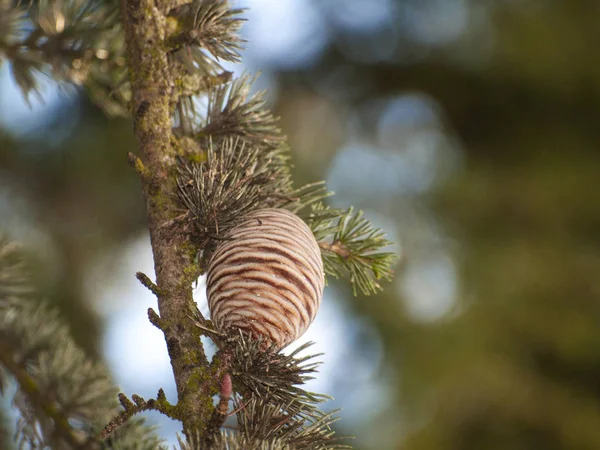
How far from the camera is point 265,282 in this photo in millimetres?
489

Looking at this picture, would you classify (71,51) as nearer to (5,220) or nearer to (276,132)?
(276,132)

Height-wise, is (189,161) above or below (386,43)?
below

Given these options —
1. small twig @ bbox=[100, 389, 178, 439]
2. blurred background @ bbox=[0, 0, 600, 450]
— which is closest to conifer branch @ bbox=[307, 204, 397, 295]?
small twig @ bbox=[100, 389, 178, 439]

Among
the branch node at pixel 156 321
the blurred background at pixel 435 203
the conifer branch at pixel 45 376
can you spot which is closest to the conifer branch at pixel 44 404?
the conifer branch at pixel 45 376

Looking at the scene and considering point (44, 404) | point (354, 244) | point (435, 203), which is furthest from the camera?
point (435, 203)

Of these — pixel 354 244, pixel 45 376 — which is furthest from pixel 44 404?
pixel 354 244

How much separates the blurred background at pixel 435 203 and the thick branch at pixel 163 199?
1.59 metres

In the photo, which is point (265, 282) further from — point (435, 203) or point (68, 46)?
point (435, 203)

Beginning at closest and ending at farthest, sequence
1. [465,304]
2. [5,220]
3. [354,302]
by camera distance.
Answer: [5,220]
[354,302]
[465,304]

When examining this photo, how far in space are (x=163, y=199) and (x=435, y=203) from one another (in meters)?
2.43

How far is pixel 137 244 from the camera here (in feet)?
7.46

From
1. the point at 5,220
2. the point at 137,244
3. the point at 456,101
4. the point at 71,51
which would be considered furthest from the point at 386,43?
the point at 71,51

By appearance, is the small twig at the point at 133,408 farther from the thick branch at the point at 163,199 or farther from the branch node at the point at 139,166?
the branch node at the point at 139,166

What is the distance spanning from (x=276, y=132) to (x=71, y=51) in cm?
28
